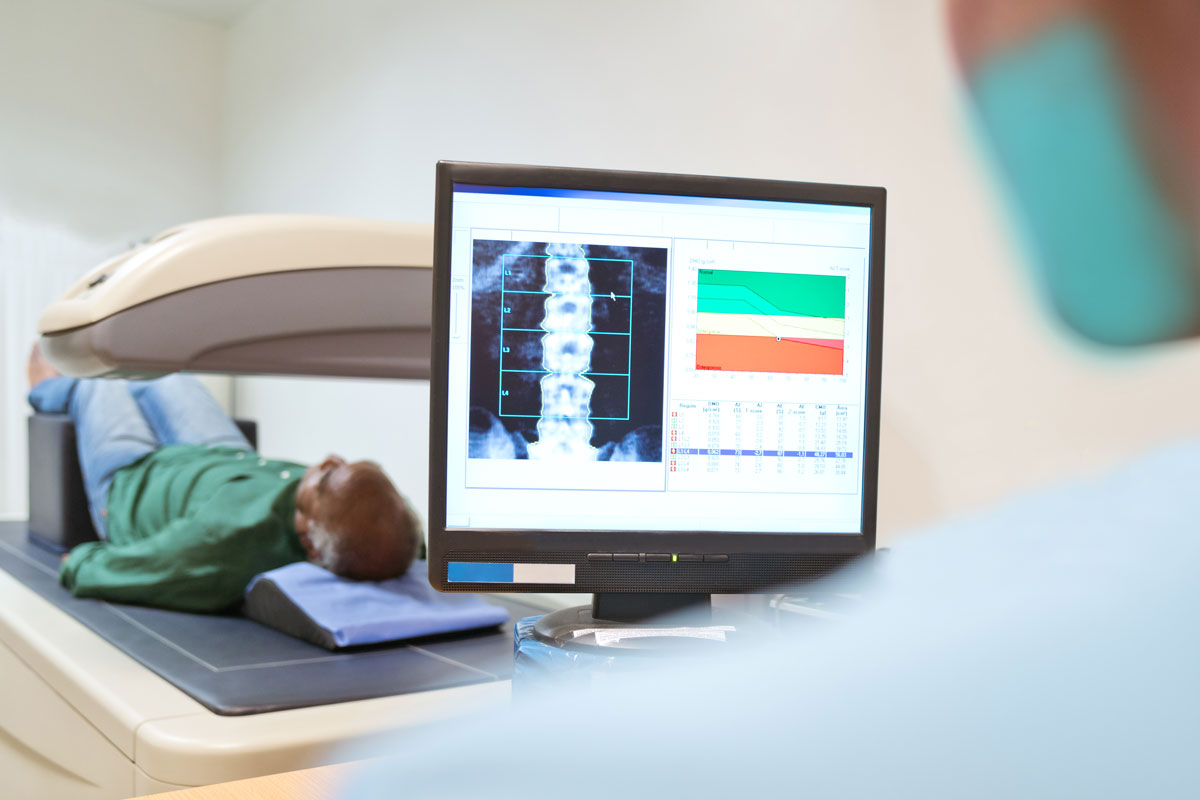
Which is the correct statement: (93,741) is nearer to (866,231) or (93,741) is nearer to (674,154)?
(866,231)

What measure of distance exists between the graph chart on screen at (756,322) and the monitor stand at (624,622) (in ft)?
0.63

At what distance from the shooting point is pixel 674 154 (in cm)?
127

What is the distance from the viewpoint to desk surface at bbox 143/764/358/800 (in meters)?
0.60

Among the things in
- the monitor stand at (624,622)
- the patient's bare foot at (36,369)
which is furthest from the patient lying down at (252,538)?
the patient's bare foot at (36,369)

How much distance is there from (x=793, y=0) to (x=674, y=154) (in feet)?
0.88

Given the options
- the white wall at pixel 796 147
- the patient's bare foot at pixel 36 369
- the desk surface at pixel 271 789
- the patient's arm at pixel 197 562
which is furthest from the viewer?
the patient's bare foot at pixel 36 369

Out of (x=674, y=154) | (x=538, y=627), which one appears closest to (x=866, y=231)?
(x=538, y=627)

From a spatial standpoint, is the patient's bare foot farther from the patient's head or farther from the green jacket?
the patient's head

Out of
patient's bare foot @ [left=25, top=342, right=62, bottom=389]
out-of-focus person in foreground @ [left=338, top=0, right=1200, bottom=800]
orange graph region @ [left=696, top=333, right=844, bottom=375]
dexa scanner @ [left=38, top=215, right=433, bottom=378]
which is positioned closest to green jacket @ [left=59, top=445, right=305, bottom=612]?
dexa scanner @ [left=38, top=215, right=433, bottom=378]

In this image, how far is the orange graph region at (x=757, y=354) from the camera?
2.40ft

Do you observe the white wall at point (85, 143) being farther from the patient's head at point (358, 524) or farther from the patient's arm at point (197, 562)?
the patient's head at point (358, 524)

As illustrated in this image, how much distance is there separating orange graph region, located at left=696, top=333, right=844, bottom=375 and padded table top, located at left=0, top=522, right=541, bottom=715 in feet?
1.52

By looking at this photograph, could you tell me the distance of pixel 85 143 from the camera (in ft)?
10.7

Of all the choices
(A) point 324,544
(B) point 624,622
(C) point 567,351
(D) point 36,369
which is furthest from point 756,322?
(D) point 36,369
